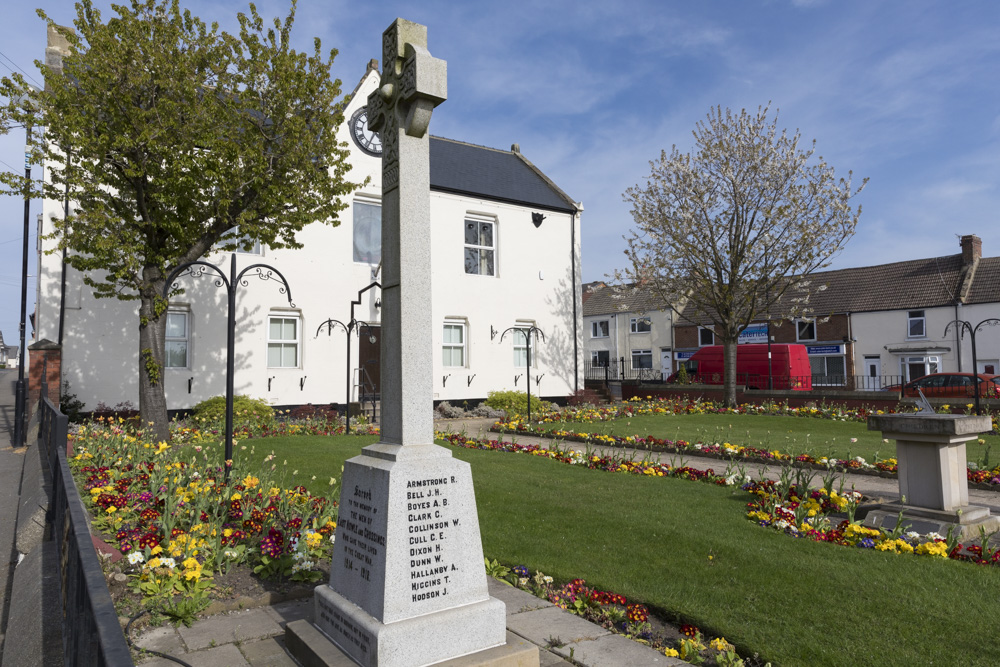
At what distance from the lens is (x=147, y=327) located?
12.3 m

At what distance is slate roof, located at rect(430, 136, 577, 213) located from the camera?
21.4m

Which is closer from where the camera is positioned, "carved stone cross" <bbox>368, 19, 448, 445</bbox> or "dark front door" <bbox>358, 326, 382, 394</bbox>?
"carved stone cross" <bbox>368, 19, 448, 445</bbox>

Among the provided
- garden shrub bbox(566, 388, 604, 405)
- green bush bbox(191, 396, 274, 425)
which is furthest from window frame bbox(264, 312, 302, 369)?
garden shrub bbox(566, 388, 604, 405)

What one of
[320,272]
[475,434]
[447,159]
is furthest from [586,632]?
[447,159]

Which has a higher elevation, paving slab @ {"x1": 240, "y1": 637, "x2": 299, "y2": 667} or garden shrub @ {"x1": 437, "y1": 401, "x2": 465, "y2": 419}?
garden shrub @ {"x1": 437, "y1": 401, "x2": 465, "y2": 419}

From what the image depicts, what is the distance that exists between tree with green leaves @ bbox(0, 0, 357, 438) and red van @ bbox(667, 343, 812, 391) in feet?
72.8

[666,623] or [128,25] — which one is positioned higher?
[128,25]

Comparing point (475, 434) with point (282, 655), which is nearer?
point (282, 655)

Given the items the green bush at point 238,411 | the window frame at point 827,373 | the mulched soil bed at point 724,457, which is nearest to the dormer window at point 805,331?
the window frame at point 827,373

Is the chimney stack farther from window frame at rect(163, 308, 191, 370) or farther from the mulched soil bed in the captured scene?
window frame at rect(163, 308, 191, 370)

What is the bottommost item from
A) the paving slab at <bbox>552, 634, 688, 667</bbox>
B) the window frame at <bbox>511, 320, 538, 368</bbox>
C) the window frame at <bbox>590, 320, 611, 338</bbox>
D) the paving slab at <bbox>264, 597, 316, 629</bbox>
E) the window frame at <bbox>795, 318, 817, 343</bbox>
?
the paving slab at <bbox>552, 634, 688, 667</bbox>

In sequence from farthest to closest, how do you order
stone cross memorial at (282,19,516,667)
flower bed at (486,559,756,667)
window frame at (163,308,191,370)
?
window frame at (163,308,191,370) → flower bed at (486,559,756,667) → stone cross memorial at (282,19,516,667)

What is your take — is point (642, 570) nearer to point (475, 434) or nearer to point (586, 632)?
point (586, 632)

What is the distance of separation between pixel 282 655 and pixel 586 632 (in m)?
1.90
